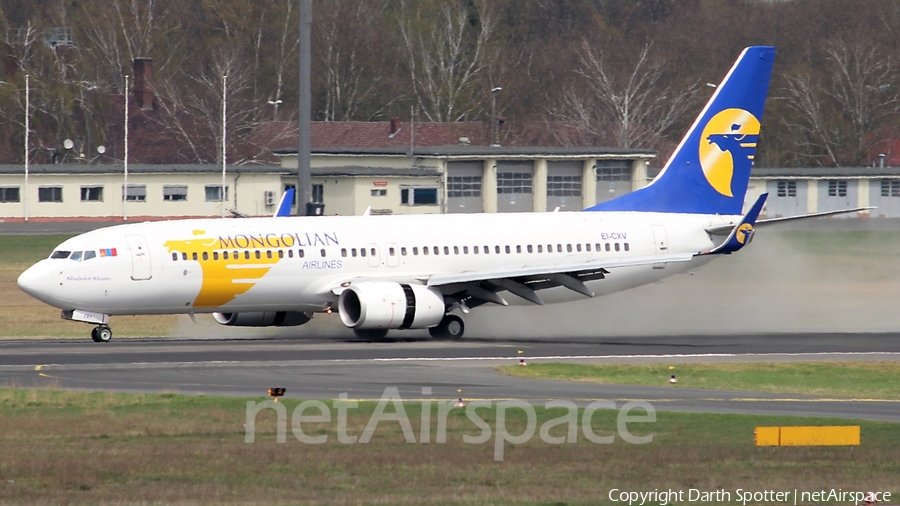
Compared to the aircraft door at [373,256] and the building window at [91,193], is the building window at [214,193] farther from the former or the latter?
the aircraft door at [373,256]

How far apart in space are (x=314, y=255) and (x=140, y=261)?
15.8ft

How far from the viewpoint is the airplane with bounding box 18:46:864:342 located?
37500 mm

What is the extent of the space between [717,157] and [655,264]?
5.83 meters

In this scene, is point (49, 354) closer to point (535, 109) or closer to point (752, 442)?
point (752, 442)

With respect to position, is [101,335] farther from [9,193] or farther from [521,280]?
[9,193]

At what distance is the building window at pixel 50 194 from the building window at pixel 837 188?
171 feet

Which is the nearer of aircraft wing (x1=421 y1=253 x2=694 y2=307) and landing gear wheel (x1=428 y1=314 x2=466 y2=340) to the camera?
Answer: aircraft wing (x1=421 y1=253 x2=694 y2=307)

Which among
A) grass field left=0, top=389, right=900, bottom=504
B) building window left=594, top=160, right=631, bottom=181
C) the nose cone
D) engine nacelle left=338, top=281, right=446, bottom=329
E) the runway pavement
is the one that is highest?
building window left=594, top=160, right=631, bottom=181

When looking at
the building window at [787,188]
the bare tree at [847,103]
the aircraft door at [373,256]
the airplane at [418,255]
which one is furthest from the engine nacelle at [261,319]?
the bare tree at [847,103]

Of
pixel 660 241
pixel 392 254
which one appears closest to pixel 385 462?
pixel 392 254

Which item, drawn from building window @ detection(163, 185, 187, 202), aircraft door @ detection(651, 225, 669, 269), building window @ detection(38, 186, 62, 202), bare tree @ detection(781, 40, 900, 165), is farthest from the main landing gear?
bare tree @ detection(781, 40, 900, 165)

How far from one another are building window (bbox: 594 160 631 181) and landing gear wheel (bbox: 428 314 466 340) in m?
53.2

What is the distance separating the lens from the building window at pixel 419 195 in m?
88.3

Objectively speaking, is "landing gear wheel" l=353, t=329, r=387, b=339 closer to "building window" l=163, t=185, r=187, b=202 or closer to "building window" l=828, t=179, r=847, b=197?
"building window" l=163, t=185, r=187, b=202
